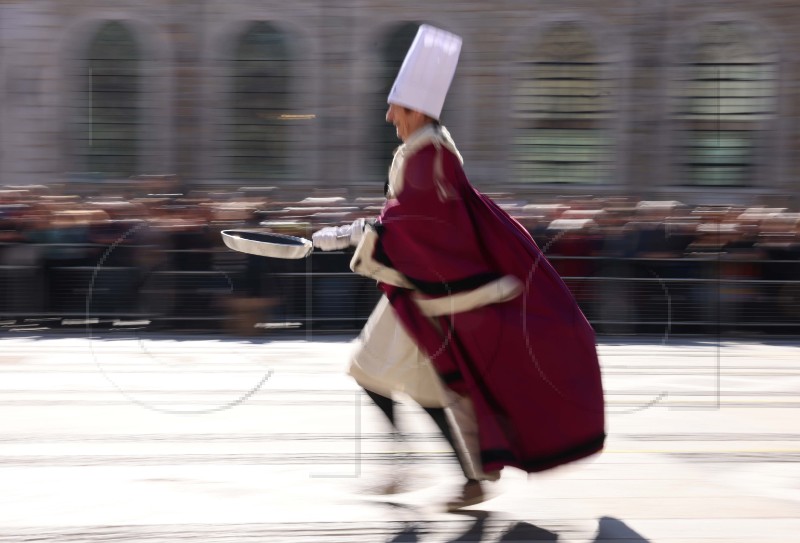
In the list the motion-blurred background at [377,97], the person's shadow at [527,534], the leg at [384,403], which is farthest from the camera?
the motion-blurred background at [377,97]

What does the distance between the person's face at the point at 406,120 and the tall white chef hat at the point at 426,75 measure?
33 millimetres

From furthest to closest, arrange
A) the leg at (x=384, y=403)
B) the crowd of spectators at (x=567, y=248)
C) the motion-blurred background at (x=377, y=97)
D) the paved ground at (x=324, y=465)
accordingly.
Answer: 1. the motion-blurred background at (x=377, y=97)
2. the crowd of spectators at (x=567, y=248)
3. the leg at (x=384, y=403)
4. the paved ground at (x=324, y=465)

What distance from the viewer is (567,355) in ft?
14.5

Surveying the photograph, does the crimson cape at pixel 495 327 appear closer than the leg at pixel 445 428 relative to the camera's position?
Yes

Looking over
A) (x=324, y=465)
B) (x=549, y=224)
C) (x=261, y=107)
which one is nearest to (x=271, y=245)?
(x=324, y=465)

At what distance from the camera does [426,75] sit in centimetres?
467

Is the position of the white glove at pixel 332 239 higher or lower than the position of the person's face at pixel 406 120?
lower

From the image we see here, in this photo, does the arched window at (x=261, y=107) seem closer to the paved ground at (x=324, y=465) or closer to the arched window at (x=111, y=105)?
the arched window at (x=111, y=105)

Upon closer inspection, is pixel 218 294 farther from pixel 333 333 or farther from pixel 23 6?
pixel 23 6

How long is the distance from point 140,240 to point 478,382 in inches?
278

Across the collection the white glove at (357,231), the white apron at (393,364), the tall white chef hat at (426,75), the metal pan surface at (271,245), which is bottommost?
the white apron at (393,364)

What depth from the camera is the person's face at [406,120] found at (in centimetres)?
466

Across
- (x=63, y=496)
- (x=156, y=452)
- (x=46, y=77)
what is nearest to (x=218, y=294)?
(x=156, y=452)

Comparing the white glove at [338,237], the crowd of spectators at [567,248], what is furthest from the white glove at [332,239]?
the crowd of spectators at [567,248]
